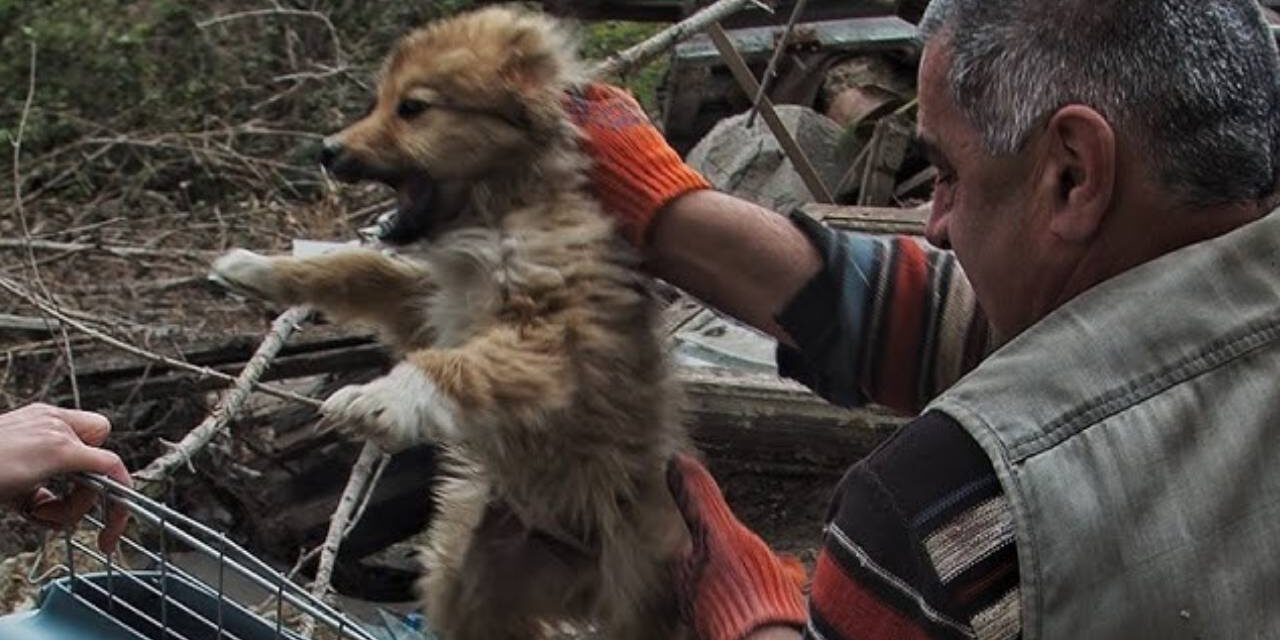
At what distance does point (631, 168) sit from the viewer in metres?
3.07

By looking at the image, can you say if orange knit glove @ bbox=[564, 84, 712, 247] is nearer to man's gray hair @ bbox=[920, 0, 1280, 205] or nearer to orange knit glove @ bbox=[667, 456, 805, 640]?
orange knit glove @ bbox=[667, 456, 805, 640]

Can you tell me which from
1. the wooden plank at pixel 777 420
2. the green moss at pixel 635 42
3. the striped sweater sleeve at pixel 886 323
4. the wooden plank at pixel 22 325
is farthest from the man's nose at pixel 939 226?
the green moss at pixel 635 42

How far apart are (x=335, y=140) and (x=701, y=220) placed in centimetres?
66

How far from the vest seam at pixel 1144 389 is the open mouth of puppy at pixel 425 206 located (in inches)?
68.7

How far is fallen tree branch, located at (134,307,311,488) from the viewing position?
3.54 metres

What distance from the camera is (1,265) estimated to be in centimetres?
609

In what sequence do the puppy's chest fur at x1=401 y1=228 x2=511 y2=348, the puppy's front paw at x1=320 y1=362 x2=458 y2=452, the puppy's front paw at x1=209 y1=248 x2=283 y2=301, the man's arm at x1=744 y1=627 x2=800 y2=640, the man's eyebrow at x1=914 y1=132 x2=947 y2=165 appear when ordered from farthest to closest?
the puppy's front paw at x1=209 y1=248 x2=283 y2=301 < the puppy's chest fur at x1=401 y1=228 x2=511 y2=348 < the puppy's front paw at x1=320 y1=362 x2=458 y2=452 < the man's arm at x1=744 y1=627 x2=800 y2=640 < the man's eyebrow at x1=914 y1=132 x2=947 y2=165

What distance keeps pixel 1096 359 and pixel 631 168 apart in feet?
5.06

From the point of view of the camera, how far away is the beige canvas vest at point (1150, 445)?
5.10 ft

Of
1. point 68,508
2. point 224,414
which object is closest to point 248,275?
point 224,414

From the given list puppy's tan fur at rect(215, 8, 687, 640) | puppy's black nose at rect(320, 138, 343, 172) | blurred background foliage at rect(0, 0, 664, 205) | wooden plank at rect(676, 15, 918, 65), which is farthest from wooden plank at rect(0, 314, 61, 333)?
wooden plank at rect(676, 15, 918, 65)

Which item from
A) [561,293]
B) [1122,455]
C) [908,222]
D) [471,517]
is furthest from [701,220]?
[908,222]

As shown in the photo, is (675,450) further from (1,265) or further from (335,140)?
(1,265)

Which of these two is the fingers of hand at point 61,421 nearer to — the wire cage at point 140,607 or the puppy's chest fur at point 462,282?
the wire cage at point 140,607
